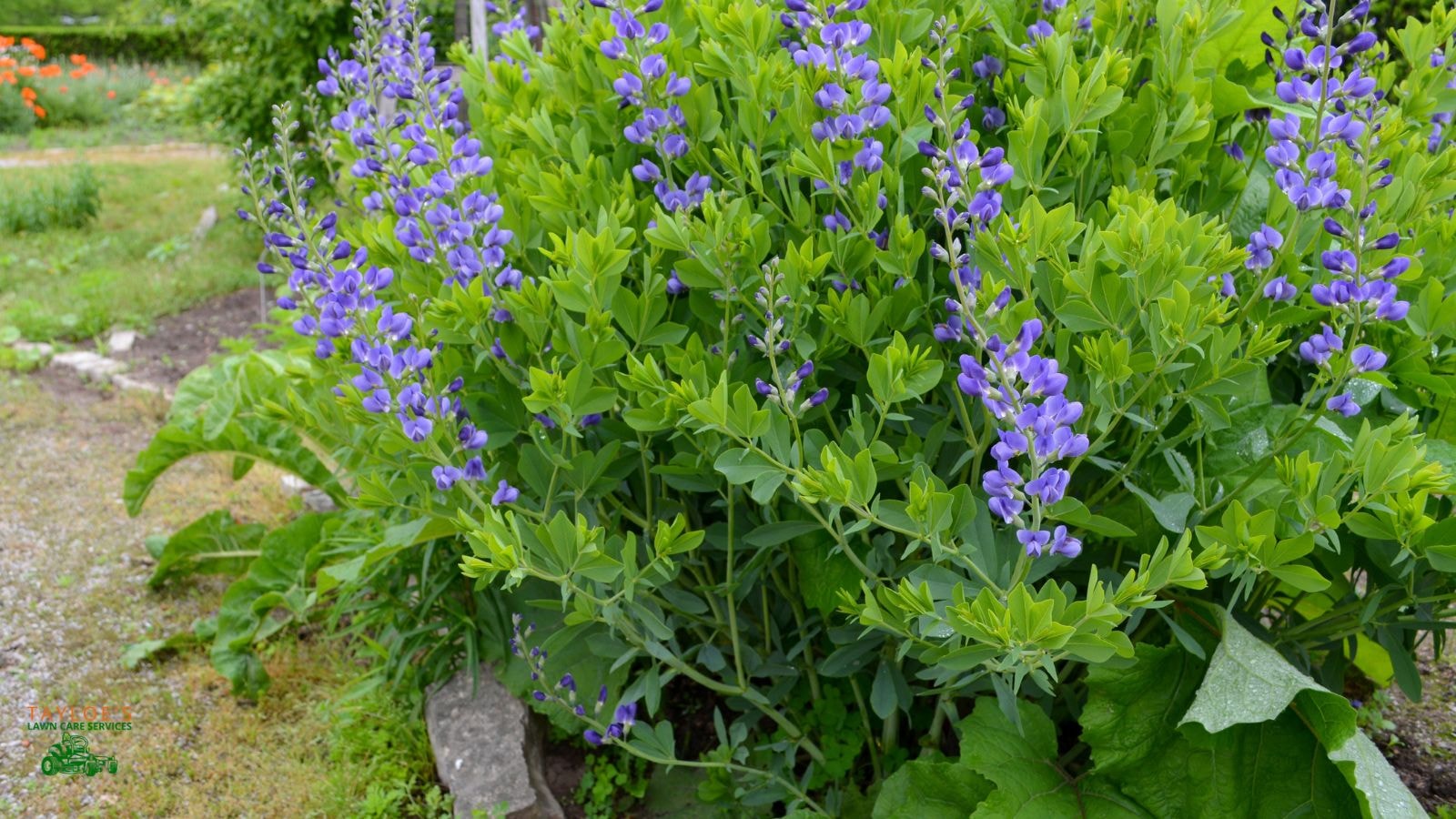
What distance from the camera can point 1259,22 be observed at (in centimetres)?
229

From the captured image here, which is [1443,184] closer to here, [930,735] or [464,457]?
[930,735]

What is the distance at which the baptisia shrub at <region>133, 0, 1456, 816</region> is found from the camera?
5.49 feet

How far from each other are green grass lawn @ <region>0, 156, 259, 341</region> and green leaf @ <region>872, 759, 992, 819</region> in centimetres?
615

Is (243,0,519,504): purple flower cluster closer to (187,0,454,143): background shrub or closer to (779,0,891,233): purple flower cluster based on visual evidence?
(779,0,891,233): purple flower cluster

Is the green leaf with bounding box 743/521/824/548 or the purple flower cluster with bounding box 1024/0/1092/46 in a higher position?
the purple flower cluster with bounding box 1024/0/1092/46

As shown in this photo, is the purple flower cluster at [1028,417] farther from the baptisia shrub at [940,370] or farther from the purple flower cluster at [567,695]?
the purple flower cluster at [567,695]

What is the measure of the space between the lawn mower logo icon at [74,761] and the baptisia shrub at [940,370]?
1.10 m

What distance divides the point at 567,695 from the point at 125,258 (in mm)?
7054

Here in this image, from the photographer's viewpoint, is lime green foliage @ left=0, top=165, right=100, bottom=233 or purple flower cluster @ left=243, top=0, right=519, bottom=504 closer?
purple flower cluster @ left=243, top=0, right=519, bottom=504

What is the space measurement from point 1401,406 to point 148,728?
2.99 metres

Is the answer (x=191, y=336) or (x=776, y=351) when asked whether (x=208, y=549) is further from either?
(x=191, y=336)

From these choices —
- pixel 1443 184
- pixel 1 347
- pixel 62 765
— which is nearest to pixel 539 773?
pixel 62 765

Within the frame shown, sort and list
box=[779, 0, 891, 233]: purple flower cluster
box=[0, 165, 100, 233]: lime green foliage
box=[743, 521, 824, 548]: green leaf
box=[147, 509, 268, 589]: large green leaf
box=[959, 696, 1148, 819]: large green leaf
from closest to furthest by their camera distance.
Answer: box=[779, 0, 891, 233]: purple flower cluster → box=[743, 521, 824, 548]: green leaf → box=[959, 696, 1148, 819]: large green leaf → box=[147, 509, 268, 589]: large green leaf → box=[0, 165, 100, 233]: lime green foliage

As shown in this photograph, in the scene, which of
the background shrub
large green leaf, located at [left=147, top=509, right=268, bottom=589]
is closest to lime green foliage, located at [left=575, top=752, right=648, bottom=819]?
large green leaf, located at [left=147, top=509, right=268, bottom=589]
